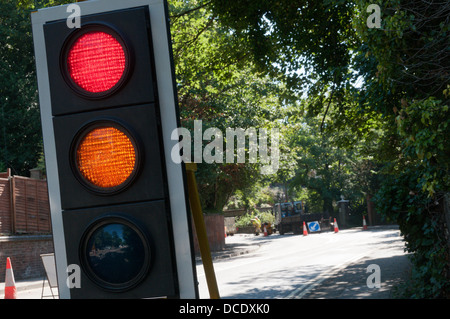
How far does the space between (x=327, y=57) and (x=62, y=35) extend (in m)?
11.7

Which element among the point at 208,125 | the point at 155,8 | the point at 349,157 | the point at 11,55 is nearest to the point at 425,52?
the point at 155,8

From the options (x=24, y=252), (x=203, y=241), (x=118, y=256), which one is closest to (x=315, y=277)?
(x=24, y=252)

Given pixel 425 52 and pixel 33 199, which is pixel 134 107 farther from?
pixel 33 199

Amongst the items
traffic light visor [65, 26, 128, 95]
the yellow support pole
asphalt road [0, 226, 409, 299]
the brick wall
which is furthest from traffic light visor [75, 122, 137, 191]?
the brick wall

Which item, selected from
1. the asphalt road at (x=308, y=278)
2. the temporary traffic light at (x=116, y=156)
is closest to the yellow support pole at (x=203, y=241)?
the temporary traffic light at (x=116, y=156)

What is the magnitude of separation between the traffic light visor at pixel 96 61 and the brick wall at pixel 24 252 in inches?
640

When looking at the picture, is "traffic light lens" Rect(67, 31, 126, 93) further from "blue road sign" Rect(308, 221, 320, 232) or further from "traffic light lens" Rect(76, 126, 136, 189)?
"blue road sign" Rect(308, 221, 320, 232)

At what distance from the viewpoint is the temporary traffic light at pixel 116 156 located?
4.67ft

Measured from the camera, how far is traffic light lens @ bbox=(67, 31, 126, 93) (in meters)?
1.46

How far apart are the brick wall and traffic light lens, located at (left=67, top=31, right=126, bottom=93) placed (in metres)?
16.2

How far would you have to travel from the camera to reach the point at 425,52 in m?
6.55

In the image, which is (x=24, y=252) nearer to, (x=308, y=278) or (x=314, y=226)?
(x=308, y=278)
